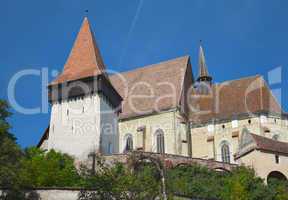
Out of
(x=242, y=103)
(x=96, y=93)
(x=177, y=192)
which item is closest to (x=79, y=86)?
Answer: (x=96, y=93)

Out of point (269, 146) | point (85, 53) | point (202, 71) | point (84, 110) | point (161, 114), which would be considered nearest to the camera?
point (269, 146)

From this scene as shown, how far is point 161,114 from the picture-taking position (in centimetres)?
5075

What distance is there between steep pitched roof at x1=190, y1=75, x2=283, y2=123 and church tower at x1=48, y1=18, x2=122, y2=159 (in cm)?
779

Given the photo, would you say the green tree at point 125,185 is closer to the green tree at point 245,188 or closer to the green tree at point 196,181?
the green tree at point 196,181

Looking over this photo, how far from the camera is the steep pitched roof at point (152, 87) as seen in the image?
170 ft

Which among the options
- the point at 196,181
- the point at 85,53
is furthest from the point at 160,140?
the point at 196,181

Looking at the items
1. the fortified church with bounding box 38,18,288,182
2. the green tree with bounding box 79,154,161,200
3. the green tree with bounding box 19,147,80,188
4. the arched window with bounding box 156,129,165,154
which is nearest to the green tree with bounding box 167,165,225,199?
the fortified church with bounding box 38,18,288,182

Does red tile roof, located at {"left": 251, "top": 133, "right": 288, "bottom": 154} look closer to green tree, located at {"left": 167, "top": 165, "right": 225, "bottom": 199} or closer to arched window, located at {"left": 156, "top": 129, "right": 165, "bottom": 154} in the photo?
green tree, located at {"left": 167, "top": 165, "right": 225, "bottom": 199}

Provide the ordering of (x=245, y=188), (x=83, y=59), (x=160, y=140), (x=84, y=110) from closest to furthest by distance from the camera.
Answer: (x=245, y=188)
(x=84, y=110)
(x=160, y=140)
(x=83, y=59)

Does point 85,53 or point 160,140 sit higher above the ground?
point 85,53

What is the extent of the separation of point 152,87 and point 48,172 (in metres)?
20.0

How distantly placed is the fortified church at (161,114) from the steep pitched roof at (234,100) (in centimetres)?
9

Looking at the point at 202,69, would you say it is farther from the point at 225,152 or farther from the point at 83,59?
the point at 83,59

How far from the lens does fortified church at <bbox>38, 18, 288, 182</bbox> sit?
45.7 m
